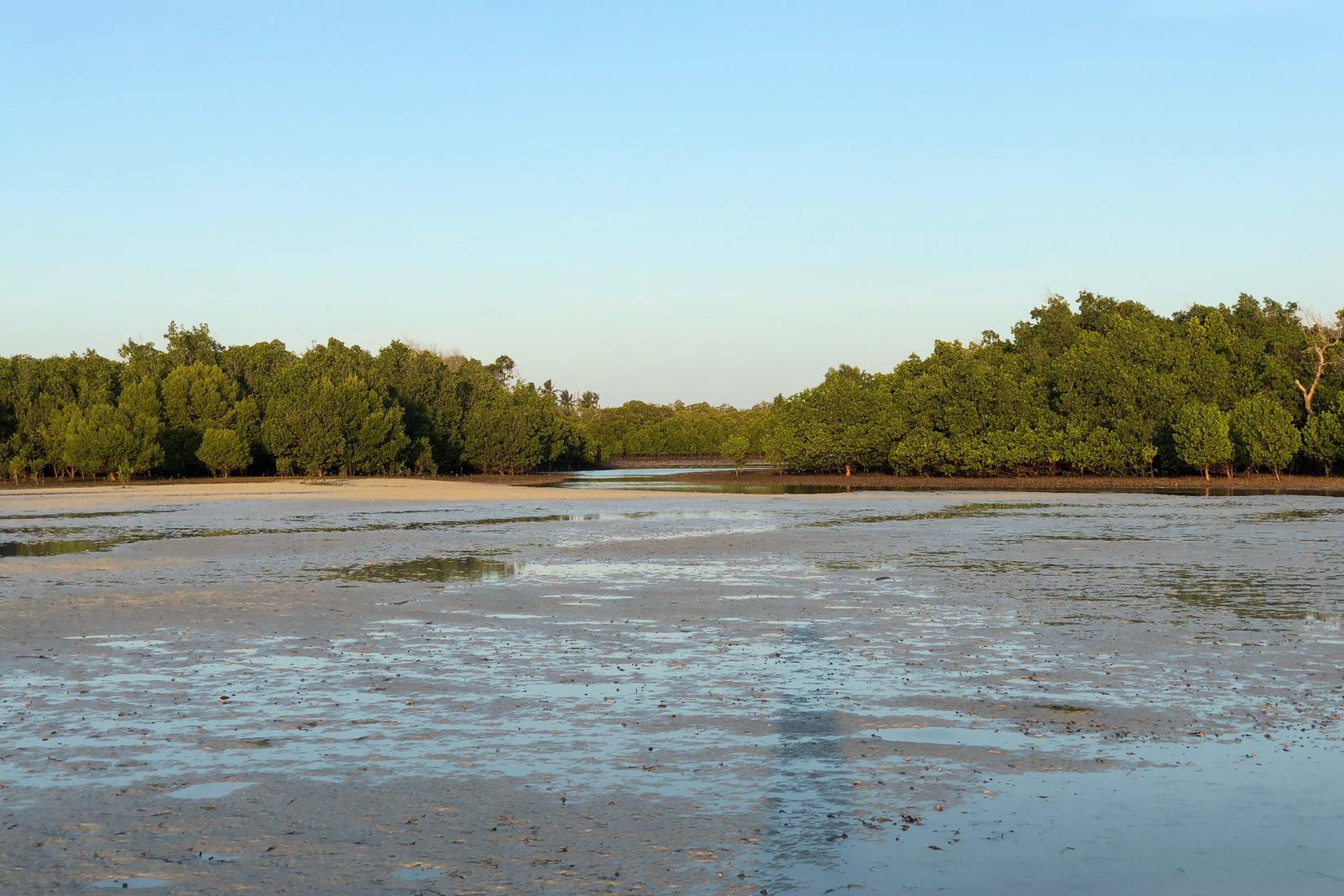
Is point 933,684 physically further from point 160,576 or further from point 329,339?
point 329,339

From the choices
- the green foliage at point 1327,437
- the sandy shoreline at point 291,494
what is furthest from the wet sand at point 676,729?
the green foliage at point 1327,437

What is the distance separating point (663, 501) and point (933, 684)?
4795cm

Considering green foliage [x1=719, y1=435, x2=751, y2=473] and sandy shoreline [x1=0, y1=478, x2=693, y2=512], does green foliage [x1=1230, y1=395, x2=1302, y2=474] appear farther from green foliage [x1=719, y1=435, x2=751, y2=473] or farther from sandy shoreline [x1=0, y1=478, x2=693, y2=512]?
green foliage [x1=719, y1=435, x2=751, y2=473]

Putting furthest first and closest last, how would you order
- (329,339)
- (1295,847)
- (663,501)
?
(329,339)
(663,501)
(1295,847)

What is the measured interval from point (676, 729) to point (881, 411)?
9748 cm

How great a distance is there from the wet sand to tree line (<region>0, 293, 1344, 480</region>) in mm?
68282

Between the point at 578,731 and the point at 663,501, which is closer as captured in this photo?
the point at 578,731

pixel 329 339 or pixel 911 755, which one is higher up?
pixel 329 339

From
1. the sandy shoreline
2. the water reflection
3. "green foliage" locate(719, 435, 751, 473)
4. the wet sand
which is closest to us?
the wet sand

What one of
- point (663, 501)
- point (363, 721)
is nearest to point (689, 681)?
point (363, 721)

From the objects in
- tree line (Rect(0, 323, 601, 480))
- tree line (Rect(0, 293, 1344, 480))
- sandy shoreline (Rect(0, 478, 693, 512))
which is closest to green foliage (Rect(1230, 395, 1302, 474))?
tree line (Rect(0, 293, 1344, 480))

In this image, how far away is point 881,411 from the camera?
350 feet

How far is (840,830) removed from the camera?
26.8ft

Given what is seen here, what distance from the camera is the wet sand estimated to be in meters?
7.61
